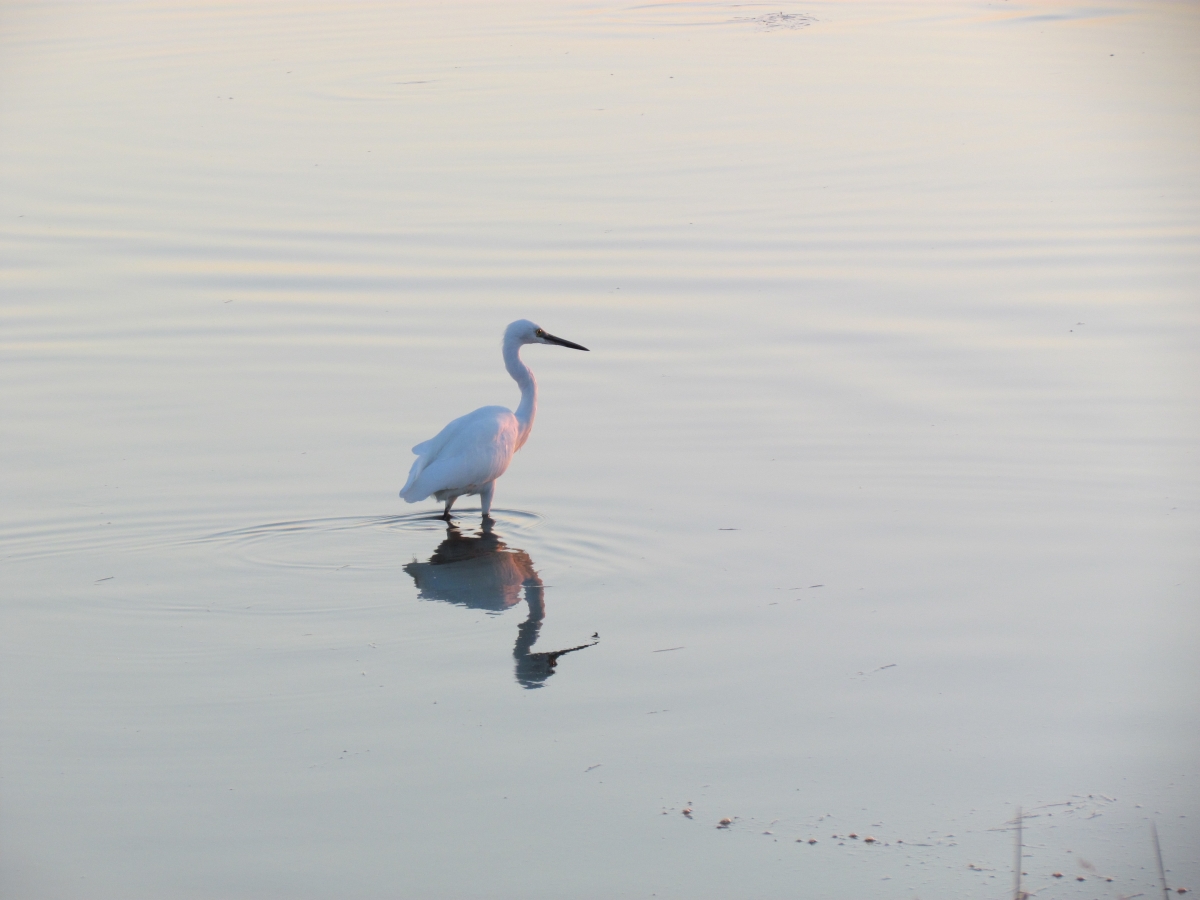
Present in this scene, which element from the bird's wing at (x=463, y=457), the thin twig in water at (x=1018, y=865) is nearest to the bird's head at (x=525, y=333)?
the bird's wing at (x=463, y=457)

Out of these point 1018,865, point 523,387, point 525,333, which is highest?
point 525,333

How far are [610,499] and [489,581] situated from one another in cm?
94

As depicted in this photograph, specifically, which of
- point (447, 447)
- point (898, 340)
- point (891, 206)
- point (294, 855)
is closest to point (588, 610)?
point (447, 447)

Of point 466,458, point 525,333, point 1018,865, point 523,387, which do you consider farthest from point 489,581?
point 1018,865

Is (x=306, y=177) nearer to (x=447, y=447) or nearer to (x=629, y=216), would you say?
(x=629, y=216)

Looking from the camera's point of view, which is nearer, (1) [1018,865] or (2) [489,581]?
(1) [1018,865]

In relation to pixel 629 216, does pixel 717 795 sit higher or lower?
lower

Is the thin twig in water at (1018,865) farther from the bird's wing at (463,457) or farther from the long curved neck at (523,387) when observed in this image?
the long curved neck at (523,387)

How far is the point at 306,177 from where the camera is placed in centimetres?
1360

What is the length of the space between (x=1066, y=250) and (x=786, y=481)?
4.82m

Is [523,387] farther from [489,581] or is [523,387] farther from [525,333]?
[489,581]

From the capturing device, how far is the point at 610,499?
23.7 ft

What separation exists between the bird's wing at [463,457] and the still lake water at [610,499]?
27cm

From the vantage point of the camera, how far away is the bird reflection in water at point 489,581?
18.5ft
